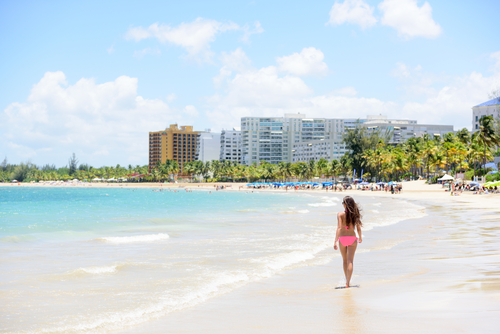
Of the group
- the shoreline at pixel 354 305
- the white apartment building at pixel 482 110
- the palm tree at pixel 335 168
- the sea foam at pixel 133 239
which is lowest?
the sea foam at pixel 133 239

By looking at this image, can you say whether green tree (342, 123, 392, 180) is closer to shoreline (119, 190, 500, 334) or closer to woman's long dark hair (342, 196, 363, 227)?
shoreline (119, 190, 500, 334)

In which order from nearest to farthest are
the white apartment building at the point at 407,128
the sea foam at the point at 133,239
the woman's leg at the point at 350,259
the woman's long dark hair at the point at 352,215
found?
1. the woman's long dark hair at the point at 352,215
2. the woman's leg at the point at 350,259
3. the sea foam at the point at 133,239
4. the white apartment building at the point at 407,128

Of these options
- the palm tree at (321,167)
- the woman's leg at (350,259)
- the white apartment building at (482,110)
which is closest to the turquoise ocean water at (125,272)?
the woman's leg at (350,259)

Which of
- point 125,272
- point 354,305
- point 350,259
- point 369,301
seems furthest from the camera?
point 125,272

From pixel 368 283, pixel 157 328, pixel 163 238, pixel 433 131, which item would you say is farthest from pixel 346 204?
pixel 433 131

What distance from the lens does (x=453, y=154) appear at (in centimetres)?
8369

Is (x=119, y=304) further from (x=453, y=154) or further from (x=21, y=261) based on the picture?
(x=453, y=154)

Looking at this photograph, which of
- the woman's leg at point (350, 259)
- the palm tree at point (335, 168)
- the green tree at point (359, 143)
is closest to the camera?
the woman's leg at point (350, 259)

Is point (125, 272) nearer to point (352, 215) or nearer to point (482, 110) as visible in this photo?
point (352, 215)

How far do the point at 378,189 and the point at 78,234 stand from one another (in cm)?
7565

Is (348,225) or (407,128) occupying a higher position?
(407,128)

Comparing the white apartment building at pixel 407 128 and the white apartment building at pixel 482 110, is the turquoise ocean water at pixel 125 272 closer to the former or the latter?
the white apartment building at pixel 482 110

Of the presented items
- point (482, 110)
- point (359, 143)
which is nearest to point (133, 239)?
point (359, 143)

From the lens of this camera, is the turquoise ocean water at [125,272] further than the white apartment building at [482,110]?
No
